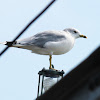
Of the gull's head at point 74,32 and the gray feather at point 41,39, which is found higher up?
the gull's head at point 74,32

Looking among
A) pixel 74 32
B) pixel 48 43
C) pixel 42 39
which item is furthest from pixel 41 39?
pixel 74 32

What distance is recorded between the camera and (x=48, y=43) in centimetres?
870

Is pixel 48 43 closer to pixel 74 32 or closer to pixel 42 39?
pixel 42 39

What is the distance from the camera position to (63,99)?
73.7 inches

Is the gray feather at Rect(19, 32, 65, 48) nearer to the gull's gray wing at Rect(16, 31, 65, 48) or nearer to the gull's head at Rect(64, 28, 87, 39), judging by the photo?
the gull's gray wing at Rect(16, 31, 65, 48)

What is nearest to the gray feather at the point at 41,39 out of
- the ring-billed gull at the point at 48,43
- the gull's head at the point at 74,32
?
the ring-billed gull at the point at 48,43

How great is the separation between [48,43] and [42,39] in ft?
0.61

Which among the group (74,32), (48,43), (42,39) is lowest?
(48,43)

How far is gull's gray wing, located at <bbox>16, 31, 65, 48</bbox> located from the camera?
863cm

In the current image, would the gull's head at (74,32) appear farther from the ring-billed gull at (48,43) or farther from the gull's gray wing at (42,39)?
the gull's gray wing at (42,39)

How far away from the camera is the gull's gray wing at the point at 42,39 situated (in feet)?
28.3

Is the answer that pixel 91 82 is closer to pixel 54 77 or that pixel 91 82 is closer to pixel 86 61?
pixel 86 61

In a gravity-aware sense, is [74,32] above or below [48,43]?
above

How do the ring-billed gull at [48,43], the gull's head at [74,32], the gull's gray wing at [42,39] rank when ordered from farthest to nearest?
the gull's head at [74,32] → the gull's gray wing at [42,39] → the ring-billed gull at [48,43]
